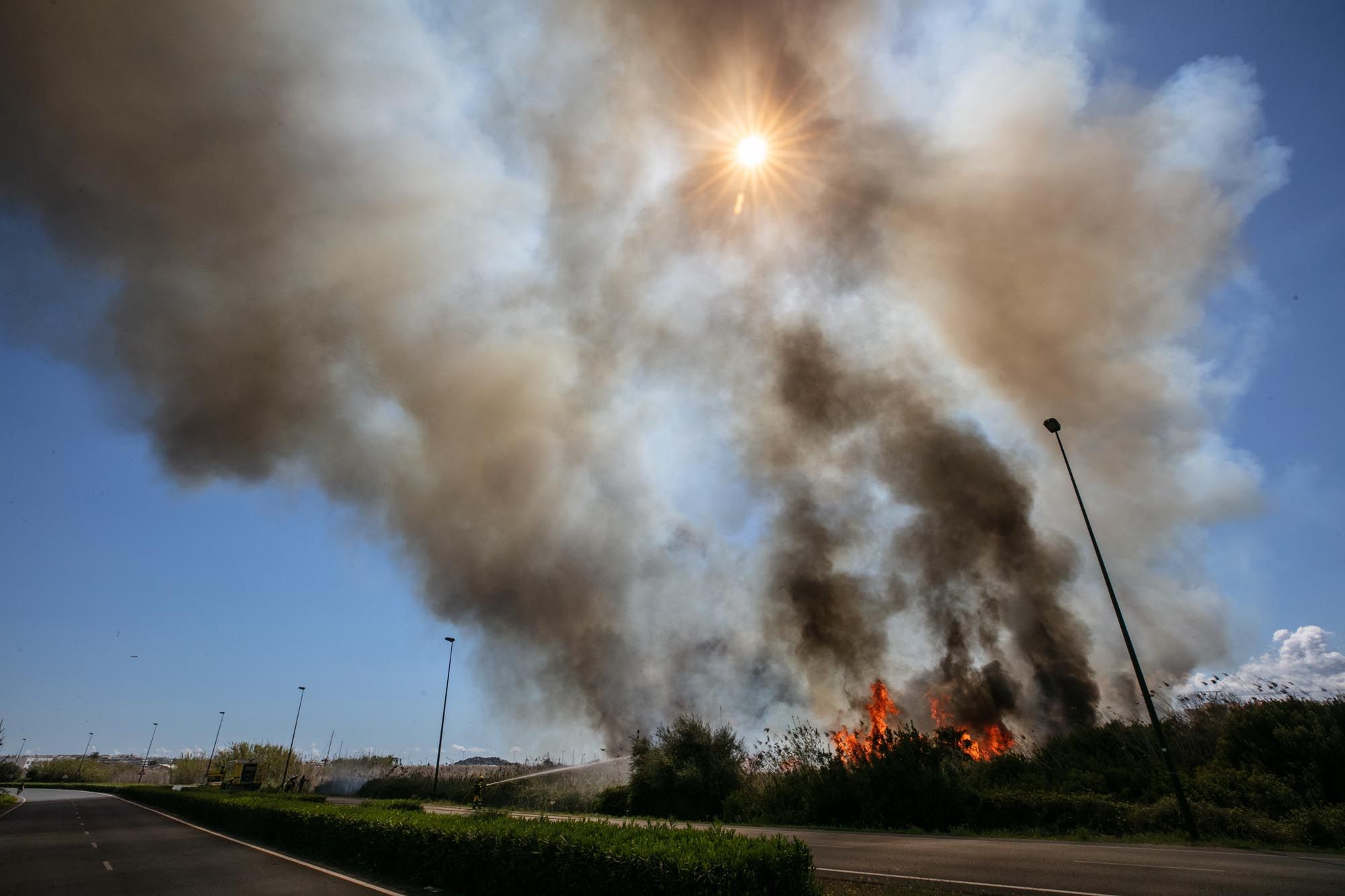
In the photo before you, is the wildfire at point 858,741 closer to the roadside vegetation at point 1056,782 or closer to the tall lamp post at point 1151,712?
the roadside vegetation at point 1056,782

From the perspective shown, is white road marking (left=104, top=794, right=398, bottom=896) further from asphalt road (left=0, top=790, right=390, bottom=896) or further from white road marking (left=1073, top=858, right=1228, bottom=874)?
white road marking (left=1073, top=858, right=1228, bottom=874)

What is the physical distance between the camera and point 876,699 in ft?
108

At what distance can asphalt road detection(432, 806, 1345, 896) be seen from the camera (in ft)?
26.9

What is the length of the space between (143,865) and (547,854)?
11.6 m

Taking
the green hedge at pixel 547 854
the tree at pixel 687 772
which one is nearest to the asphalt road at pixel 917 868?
the green hedge at pixel 547 854

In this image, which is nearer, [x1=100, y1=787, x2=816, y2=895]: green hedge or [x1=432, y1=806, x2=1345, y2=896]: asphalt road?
[x1=100, y1=787, x2=816, y2=895]: green hedge

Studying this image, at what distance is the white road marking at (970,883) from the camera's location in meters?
7.96

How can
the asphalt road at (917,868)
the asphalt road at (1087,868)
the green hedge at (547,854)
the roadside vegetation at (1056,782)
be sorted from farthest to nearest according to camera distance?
the roadside vegetation at (1056,782) < the asphalt road at (917,868) < the asphalt road at (1087,868) < the green hedge at (547,854)

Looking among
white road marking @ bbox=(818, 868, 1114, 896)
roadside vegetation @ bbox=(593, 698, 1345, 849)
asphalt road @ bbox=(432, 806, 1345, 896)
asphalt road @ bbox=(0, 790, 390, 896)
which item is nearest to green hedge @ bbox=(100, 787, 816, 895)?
asphalt road @ bbox=(0, 790, 390, 896)

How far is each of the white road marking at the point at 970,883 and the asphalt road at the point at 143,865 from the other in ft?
26.3

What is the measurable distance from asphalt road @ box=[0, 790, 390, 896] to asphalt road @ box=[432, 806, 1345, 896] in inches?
365

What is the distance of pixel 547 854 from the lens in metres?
8.00

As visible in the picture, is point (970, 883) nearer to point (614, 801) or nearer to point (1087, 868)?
point (1087, 868)

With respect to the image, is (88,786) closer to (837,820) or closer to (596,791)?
(596,791)
